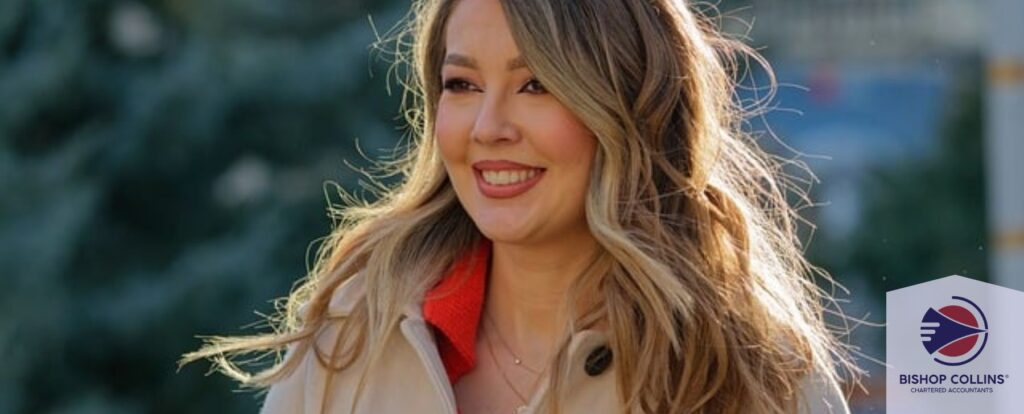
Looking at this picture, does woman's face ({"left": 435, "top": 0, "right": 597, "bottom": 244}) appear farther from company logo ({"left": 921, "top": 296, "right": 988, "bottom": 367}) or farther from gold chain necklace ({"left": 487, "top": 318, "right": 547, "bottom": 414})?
company logo ({"left": 921, "top": 296, "right": 988, "bottom": 367})

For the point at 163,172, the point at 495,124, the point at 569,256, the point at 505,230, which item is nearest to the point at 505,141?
the point at 495,124

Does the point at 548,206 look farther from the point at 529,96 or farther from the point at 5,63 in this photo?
the point at 5,63

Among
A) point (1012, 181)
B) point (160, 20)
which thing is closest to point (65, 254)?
point (160, 20)

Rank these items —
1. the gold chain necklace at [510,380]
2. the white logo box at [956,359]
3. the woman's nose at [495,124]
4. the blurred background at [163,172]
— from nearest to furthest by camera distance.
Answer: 1. the white logo box at [956,359]
2. the woman's nose at [495,124]
3. the gold chain necklace at [510,380]
4. the blurred background at [163,172]

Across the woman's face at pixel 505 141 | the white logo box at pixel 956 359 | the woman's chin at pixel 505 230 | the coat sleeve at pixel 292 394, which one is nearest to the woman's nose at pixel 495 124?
the woman's face at pixel 505 141

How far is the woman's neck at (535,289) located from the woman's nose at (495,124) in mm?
225

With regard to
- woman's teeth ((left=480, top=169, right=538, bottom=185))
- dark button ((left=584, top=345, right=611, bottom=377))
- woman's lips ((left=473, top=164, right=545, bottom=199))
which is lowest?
dark button ((left=584, top=345, right=611, bottom=377))

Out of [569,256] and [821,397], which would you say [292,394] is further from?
[821,397]

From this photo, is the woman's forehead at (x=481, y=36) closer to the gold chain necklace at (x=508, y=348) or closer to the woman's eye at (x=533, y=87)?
the woman's eye at (x=533, y=87)

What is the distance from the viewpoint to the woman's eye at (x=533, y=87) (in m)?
3.51

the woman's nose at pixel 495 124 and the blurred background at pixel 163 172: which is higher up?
the blurred background at pixel 163 172

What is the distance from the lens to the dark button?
141 inches

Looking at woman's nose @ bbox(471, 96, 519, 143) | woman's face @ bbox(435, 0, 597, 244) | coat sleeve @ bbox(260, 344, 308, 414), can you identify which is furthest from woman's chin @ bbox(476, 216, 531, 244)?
coat sleeve @ bbox(260, 344, 308, 414)

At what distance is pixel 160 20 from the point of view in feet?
36.1
